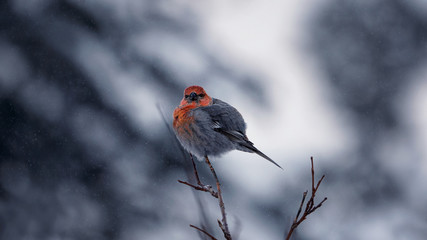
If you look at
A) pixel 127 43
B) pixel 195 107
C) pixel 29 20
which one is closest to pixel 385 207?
pixel 127 43

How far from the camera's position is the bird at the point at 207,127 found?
Answer: 1.60 m

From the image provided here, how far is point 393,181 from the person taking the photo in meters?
6.74

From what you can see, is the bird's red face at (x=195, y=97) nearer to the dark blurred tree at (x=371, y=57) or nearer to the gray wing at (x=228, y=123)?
the gray wing at (x=228, y=123)

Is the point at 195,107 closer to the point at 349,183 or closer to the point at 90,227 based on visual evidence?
the point at 90,227

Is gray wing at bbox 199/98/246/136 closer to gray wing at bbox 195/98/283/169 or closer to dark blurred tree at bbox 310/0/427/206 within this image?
gray wing at bbox 195/98/283/169

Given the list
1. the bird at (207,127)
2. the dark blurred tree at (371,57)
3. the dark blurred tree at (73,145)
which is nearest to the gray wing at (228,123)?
the bird at (207,127)

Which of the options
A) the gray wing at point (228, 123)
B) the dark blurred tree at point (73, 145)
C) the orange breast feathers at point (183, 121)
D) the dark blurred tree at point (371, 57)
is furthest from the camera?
the dark blurred tree at point (371, 57)

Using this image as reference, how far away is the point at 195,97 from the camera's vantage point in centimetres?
177

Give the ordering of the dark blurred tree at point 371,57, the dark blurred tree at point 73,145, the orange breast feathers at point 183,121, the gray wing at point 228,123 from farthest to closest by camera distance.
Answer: the dark blurred tree at point 371,57 < the dark blurred tree at point 73,145 < the orange breast feathers at point 183,121 < the gray wing at point 228,123

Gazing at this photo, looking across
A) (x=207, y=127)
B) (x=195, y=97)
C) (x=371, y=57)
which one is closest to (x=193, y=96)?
(x=195, y=97)

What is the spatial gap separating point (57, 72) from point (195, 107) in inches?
211

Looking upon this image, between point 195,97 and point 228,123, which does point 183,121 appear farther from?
point 228,123

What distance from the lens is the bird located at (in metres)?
1.60

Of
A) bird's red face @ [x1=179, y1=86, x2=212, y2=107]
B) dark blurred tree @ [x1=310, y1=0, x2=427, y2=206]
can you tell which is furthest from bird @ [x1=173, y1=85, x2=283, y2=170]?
dark blurred tree @ [x1=310, y1=0, x2=427, y2=206]
